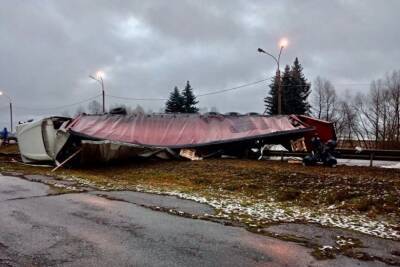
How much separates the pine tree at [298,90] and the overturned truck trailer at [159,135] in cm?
3190

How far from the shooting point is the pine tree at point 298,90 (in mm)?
51875

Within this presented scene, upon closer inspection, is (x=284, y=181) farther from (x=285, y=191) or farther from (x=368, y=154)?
(x=368, y=154)

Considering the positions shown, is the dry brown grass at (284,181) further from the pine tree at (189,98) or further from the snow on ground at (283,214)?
the pine tree at (189,98)

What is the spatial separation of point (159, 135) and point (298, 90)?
36450 millimetres

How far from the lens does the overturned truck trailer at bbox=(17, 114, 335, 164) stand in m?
18.4

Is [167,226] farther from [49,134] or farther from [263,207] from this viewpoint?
[49,134]

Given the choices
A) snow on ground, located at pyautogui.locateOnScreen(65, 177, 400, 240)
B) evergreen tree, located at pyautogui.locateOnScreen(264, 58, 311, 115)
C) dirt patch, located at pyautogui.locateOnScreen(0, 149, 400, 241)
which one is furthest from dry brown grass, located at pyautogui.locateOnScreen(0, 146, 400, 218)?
evergreen tree, located at pyautogui.locateOnScreen(264, 58, 311, 115)

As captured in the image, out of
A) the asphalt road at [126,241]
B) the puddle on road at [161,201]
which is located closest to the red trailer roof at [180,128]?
the puddle on road at [161,201]

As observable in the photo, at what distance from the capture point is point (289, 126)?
19219mm

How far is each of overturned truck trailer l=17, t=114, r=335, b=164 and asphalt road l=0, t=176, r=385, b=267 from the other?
9531 mm

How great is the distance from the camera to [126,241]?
20.2ft

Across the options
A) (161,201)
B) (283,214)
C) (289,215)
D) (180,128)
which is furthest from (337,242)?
(180,128)

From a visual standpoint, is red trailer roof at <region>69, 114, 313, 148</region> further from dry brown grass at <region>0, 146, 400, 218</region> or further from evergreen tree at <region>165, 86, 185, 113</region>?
evergreen tree at <region>165, 86, 185, 113</region>

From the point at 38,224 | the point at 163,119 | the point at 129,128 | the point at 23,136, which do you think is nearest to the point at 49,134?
the point at 23,136
